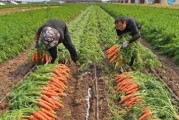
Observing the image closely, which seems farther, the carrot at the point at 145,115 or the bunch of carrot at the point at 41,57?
the bunch of carrot at the point at 41,57

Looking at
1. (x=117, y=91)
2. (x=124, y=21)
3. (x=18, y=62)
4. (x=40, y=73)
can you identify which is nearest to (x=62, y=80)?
(x=40, y=73)

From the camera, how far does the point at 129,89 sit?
335 inches

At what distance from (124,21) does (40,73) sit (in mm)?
2489

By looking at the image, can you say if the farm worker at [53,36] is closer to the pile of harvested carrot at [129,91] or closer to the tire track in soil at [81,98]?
the tire track in soil at [81,98]

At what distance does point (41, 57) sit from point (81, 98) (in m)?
2.79

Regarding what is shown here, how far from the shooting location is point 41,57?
11.0m

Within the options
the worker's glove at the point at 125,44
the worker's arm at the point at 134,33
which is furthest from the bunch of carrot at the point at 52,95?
the worker's arm at the point at 134,33

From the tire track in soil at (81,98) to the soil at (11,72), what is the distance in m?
1.30

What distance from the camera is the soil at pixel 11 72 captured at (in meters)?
9.33

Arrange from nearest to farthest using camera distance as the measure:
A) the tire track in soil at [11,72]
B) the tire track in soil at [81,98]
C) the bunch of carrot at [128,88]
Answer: the tire track in soil at [81,98] < the bunch of carrot at [128,88] < the tire track in soil at [11,72]

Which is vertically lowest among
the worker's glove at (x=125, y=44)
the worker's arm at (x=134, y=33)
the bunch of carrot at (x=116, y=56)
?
the bunch of carrot at (x=116, y=56)

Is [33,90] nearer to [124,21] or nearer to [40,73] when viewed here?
[40,73]

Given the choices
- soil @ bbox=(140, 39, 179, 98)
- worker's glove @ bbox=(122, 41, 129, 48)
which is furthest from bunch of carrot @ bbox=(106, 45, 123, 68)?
soil @ bbox=(140, 39, 179, 98)

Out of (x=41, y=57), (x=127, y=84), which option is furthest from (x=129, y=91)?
(x=41, y=57)
